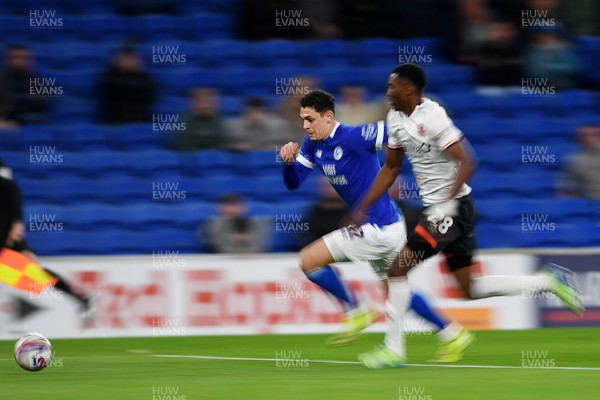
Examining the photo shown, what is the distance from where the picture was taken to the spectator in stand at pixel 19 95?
13.8 metres

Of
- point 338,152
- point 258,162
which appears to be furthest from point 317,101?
point 258,162

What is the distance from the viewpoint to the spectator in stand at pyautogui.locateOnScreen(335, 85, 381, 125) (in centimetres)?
1350

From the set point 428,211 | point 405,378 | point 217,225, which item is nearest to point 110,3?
point 217,225

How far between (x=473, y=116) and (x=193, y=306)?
4882mm

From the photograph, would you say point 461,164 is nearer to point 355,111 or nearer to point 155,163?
point 355,111

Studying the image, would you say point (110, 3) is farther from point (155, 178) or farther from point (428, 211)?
point (428, 211)

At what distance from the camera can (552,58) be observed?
47.8ft

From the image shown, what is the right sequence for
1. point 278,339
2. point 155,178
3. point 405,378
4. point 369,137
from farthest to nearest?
point 155,178 → point 278,339 → point 369,137 → point 405,378

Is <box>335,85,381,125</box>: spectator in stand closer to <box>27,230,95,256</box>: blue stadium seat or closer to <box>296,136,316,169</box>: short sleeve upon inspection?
<box>27,230,95,256</box>: blue stadium seat

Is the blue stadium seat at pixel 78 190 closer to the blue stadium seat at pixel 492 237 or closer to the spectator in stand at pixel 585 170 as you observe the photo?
the blue stadium seat at pixel 492 237

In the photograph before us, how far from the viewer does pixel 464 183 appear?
8.01m

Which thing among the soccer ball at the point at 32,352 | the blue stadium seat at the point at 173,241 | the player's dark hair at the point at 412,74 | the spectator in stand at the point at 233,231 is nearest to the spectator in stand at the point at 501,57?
the spectator in stand at the point at 233,231

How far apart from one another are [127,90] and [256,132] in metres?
1.69

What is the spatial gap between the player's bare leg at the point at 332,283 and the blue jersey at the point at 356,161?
0.48 m
